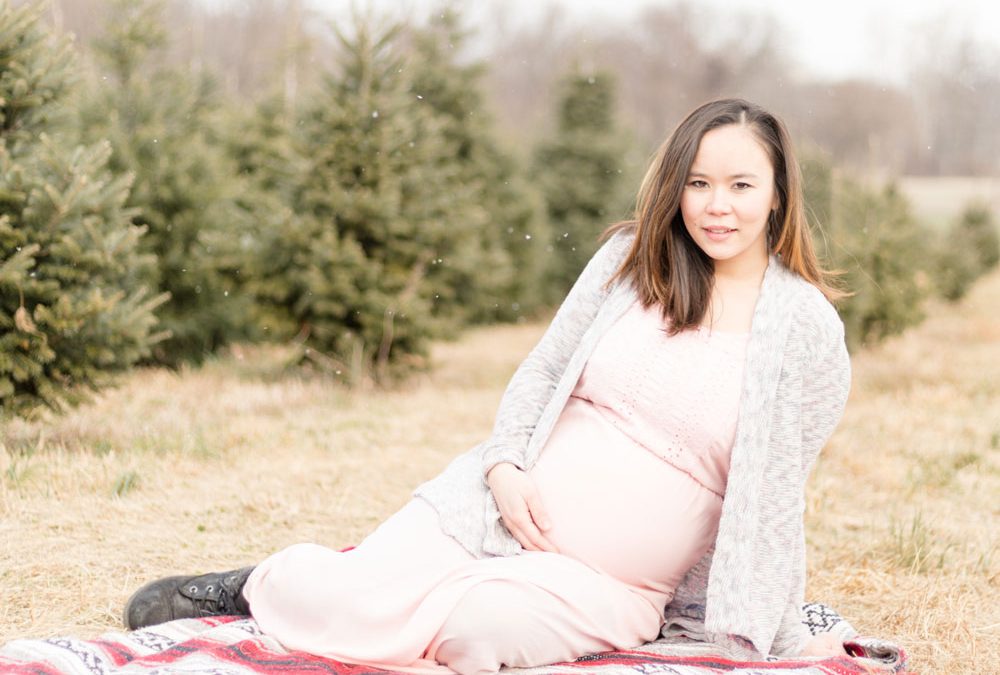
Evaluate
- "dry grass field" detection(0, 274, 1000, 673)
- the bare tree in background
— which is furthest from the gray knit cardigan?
the bare tree in background

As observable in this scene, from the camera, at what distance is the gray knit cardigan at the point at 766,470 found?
2.59 m

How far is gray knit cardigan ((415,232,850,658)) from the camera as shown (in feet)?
8.50

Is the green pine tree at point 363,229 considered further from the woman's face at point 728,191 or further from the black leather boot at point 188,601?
the woman's face at point 728,191

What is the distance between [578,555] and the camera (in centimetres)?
266

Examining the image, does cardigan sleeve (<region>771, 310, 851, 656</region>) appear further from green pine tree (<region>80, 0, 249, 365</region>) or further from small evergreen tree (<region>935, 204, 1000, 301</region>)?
small evergreen tree (<region>935, 204, 1000, 301</region>)

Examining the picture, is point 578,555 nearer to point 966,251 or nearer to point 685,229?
point 685,229

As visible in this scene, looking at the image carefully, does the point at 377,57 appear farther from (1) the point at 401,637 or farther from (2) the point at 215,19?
(2) the point at 215,19

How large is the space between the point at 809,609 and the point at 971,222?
18.0 m

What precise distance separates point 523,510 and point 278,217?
4.68 meters

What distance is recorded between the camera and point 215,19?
94.0 feet

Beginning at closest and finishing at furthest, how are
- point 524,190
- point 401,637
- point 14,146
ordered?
point 401,637 → point 14,146 → point 524,190

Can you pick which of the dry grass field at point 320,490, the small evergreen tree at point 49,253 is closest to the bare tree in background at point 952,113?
the dry grass field at point 320,490

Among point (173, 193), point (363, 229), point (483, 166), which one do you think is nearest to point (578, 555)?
point (363, 229)

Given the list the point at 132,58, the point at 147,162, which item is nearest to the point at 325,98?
the point at 147,162
